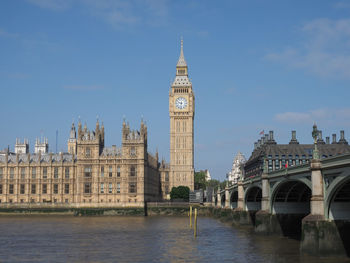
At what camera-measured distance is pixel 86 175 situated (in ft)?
433

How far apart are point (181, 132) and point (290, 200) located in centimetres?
9834

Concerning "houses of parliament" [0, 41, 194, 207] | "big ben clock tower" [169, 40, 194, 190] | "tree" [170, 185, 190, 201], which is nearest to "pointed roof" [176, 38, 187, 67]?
"big ben clock tower" [169, 40, 194, 190]

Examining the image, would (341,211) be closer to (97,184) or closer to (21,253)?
(21,253)

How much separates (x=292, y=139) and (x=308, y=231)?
345 feet

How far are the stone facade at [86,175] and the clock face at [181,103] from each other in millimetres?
26013

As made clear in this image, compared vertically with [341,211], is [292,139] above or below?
above

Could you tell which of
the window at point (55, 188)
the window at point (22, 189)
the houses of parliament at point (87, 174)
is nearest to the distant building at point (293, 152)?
the houses of parliament at point (87, 174)

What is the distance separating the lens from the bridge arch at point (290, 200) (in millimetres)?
58438

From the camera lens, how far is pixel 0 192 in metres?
137

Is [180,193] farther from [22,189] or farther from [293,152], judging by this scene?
[22,189]

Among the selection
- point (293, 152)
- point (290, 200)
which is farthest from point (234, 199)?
point (290, 200)

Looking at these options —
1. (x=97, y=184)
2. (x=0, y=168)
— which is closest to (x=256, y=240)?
(x=97, y=184)

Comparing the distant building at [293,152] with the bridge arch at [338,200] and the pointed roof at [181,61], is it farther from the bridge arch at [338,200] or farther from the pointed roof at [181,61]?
the bridge arch at [338,200]

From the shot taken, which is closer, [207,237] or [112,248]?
[112,248]
